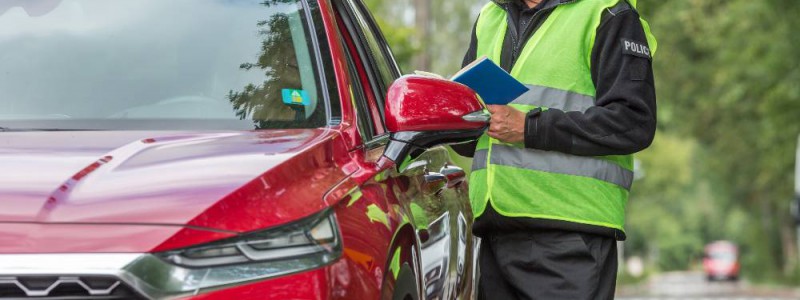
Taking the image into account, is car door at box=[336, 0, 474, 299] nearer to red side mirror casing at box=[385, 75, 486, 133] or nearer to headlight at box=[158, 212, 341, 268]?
red side mirror casing at box=[385, 75, 486, 133]

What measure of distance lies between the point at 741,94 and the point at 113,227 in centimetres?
2742

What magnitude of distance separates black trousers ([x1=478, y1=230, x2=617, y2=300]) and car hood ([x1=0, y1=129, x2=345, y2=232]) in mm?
1233

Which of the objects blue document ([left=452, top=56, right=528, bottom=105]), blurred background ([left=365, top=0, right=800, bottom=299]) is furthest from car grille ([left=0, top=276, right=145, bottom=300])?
blurred background ([left=365, top=0, right=800, bottom=299])

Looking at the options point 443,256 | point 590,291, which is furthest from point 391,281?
point 590,291

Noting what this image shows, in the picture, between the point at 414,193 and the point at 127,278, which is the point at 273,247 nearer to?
the point at 127,278

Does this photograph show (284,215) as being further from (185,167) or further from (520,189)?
(520,189)

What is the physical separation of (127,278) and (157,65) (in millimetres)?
1094

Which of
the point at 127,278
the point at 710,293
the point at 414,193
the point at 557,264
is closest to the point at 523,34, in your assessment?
the point at 557,264

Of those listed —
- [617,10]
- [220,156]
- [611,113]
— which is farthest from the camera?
[617,10]

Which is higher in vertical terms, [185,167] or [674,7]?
[674,7]

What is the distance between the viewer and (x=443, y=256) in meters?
3.73

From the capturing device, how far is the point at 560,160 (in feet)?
13.1

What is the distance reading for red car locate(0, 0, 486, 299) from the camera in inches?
93.2

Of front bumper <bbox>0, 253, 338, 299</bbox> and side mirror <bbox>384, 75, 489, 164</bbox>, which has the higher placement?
side mirror <bbox>384, 75, 489, 164</bbox>
